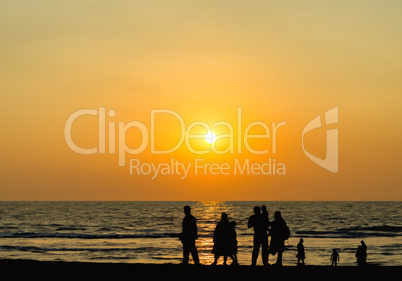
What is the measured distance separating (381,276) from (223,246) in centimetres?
518

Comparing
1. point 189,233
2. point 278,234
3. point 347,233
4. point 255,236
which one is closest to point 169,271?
point 189,233

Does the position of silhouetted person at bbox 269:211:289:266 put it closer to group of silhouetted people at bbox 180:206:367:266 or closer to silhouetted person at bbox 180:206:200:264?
group of silhouetted people at bbox 180:206:367:266

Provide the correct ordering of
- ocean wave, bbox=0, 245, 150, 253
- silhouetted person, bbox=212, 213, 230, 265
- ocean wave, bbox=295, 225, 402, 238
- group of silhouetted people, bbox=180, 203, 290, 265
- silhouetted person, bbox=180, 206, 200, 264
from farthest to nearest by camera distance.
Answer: ocean wave, bbox=295, 225, 402, 238 → ocean wave, bbox=0, 245, 150, 253 → silhouetted person, bbox=212, 213, 230, 265 → group of silhouetted people, bbox=180, 203, 290, 265 → silhouetted person, bbox=180, 206, 200, 264

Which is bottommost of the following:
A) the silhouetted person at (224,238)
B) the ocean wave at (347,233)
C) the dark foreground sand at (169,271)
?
the ocean wave at (347,233)

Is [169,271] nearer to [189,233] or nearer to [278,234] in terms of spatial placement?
[189,233]

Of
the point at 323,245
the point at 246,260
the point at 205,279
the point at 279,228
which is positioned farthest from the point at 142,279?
→ the point at 323,245

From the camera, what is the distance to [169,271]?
1783 centimetres

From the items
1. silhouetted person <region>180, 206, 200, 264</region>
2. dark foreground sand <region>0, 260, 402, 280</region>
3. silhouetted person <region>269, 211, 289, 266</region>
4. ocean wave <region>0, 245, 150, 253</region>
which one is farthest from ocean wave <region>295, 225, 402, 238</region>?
silhouetted person <region>180, 206, 200, 264</region>


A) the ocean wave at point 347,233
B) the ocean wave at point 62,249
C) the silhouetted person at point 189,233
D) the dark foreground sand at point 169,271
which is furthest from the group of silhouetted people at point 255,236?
the ocean wave at point 347,233

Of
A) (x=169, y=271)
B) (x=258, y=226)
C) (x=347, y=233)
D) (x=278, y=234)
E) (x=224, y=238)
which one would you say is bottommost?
(x=347, y=233)

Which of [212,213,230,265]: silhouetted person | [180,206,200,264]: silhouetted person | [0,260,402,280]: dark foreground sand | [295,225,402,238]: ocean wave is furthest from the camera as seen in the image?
[295,225,402,238]: ocean wave

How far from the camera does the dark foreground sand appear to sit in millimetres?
16719

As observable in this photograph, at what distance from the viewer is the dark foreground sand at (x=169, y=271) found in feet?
54.9

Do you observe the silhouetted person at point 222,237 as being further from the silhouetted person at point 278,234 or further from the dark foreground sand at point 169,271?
the silhouetted person at point 278,234
